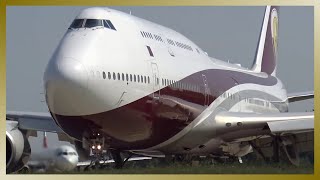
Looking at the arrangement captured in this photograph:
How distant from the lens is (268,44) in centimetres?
3547

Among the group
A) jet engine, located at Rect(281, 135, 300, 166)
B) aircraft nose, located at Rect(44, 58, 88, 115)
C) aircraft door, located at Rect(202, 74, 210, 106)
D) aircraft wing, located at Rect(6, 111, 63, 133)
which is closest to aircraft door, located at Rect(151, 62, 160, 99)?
aircraft nose, located at Rect(44, 58, 88, 115)

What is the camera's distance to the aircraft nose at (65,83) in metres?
16.5

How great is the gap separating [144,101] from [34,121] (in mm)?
4592

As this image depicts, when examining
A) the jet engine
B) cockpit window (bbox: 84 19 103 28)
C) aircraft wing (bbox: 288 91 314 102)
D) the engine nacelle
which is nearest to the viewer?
cockpit window (bbox: 84 19 103 28)

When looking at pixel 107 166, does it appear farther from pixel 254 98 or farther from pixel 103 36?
pixel 254 98

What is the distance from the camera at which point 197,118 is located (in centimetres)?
2188

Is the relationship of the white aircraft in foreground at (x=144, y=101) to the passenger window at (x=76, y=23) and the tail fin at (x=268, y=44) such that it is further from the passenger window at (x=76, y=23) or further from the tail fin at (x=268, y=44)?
the tail fin at (x=268, y=44)

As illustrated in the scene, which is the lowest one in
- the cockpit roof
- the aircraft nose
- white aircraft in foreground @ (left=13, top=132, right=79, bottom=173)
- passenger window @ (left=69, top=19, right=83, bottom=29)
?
white aircraft in foreground @ (left=13, top=132, right=79, bottom=173)

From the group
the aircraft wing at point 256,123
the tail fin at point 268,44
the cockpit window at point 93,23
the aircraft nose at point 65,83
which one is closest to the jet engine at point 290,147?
the aircraft wing at point 256,123

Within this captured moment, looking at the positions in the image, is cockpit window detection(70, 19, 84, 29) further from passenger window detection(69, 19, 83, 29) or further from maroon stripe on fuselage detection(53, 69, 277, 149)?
maroon stripe on fuselage detection(53, 69, 277, 149)

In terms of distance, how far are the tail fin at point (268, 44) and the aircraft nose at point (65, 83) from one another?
17304 mm

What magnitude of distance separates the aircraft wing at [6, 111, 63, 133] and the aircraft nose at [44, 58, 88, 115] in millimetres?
4726

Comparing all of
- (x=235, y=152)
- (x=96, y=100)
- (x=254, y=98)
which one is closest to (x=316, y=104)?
(x=96, y=100)

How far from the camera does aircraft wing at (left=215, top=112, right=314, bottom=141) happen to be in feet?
73.6
